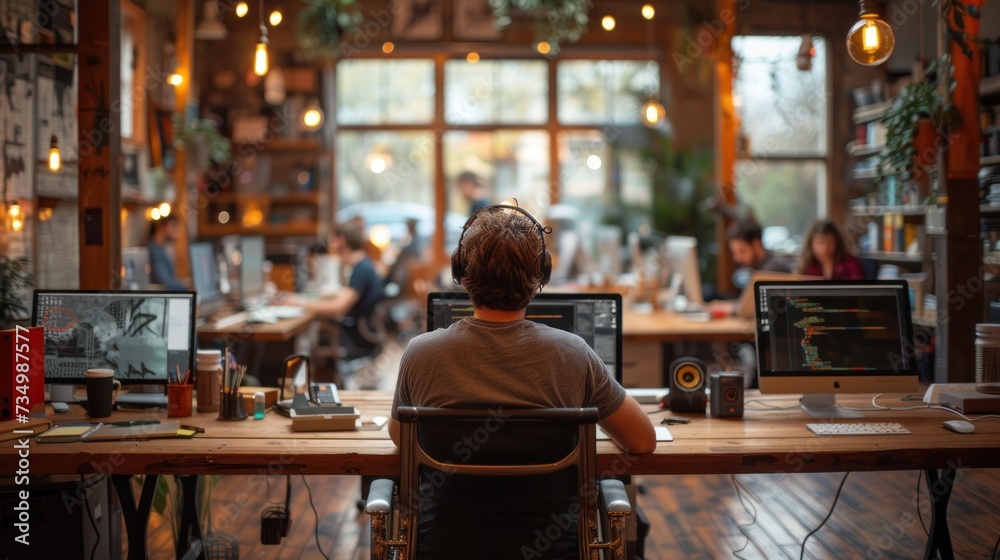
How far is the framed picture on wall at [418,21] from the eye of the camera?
9.59 metres

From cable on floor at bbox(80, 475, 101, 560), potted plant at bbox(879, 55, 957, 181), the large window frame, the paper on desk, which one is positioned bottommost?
cable on floor at bbox(80, 475, 101, 560)

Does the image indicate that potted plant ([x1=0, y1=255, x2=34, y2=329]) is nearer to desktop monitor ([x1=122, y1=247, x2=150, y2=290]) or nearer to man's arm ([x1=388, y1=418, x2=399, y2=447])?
desktop monitor ([x1=122, y1=247, x2=150, y2=290])

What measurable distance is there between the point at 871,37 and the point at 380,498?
7.85 ft

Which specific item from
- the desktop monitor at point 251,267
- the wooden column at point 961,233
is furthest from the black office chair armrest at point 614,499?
the desktop monitor at point 251,267

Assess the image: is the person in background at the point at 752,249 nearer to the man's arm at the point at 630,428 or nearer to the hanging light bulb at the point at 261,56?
the hanging light bulb at the point at 261,56

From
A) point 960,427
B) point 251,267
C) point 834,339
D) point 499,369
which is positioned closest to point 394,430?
point 499,369

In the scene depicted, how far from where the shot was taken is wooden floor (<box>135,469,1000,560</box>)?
370 centimetres

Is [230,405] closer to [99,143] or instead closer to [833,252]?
[99,143]

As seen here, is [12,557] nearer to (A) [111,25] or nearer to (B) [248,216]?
(A) [111,25]

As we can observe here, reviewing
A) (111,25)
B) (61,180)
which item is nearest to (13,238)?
(61,180)

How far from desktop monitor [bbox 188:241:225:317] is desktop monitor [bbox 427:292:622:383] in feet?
9.49

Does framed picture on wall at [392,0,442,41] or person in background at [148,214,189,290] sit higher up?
framed picture on wall at [392,0,442,41]

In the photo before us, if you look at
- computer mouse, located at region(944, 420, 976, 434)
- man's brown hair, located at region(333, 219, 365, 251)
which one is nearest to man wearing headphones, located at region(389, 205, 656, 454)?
computer mouse, located at region(944, 420, 976, 434)

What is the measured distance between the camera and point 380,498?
2135 millimetres
